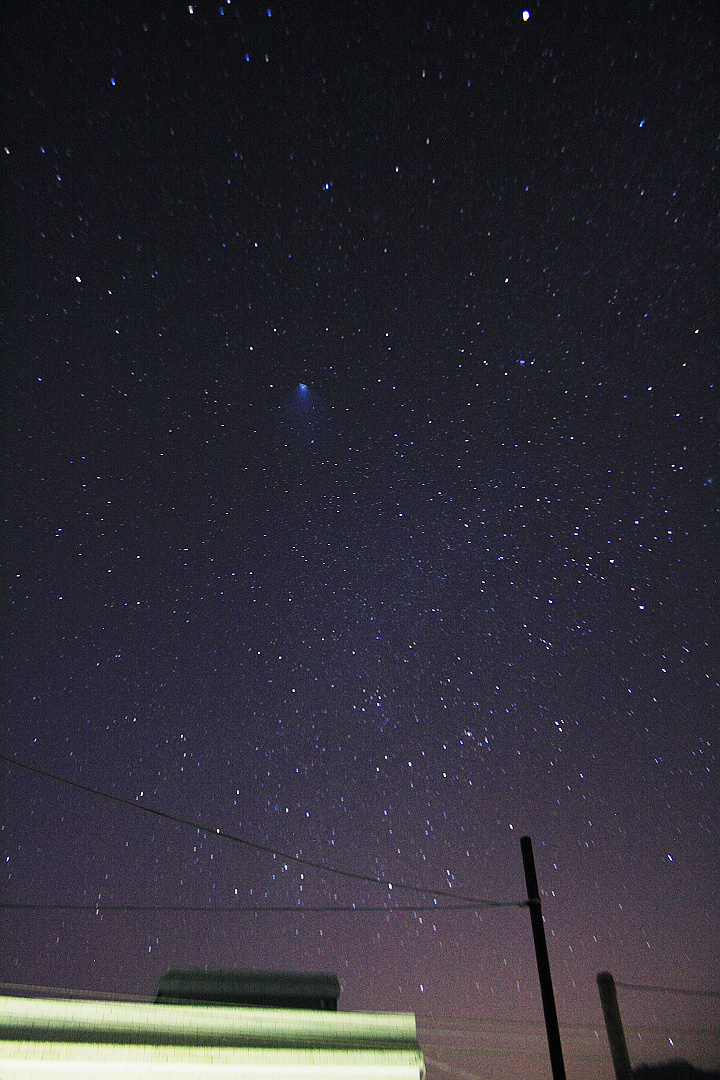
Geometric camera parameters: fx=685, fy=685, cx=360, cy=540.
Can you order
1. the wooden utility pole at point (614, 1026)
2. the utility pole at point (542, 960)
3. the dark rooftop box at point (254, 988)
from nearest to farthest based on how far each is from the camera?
the utility pole at point (542, 960) < the dark rooftop box at point (254, 988) < the wooden utility pole at point (614, 1026)

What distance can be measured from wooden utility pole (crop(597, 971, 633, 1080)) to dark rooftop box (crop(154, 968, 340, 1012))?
189 inches

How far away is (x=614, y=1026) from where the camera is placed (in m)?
12.2

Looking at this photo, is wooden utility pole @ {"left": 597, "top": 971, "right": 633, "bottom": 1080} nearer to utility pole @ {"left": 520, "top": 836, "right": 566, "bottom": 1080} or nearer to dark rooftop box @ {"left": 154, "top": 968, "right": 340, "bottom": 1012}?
dark rooftop box @ {"left": 154, "top": 968, "right": 340, "bottom": 1012}

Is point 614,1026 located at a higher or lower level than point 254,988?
lower

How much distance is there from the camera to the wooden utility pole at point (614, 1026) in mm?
12000

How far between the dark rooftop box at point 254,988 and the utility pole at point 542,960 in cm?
518

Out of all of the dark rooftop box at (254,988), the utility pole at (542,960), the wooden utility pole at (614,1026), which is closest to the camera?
the utility pole at (542,960)

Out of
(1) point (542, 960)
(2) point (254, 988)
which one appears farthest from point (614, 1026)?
(2) point (254, 988)

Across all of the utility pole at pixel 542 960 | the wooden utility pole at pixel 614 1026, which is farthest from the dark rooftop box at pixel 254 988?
the utility pole at pixel 542 960

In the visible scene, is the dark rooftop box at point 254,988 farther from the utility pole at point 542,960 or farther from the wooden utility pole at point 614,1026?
the utility pole at point 542,960

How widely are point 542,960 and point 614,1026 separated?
575 centimetres

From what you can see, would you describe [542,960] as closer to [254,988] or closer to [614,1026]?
[614,1026]

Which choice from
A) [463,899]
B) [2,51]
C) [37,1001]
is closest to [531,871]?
[463,899]

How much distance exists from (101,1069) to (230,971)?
923 cm
